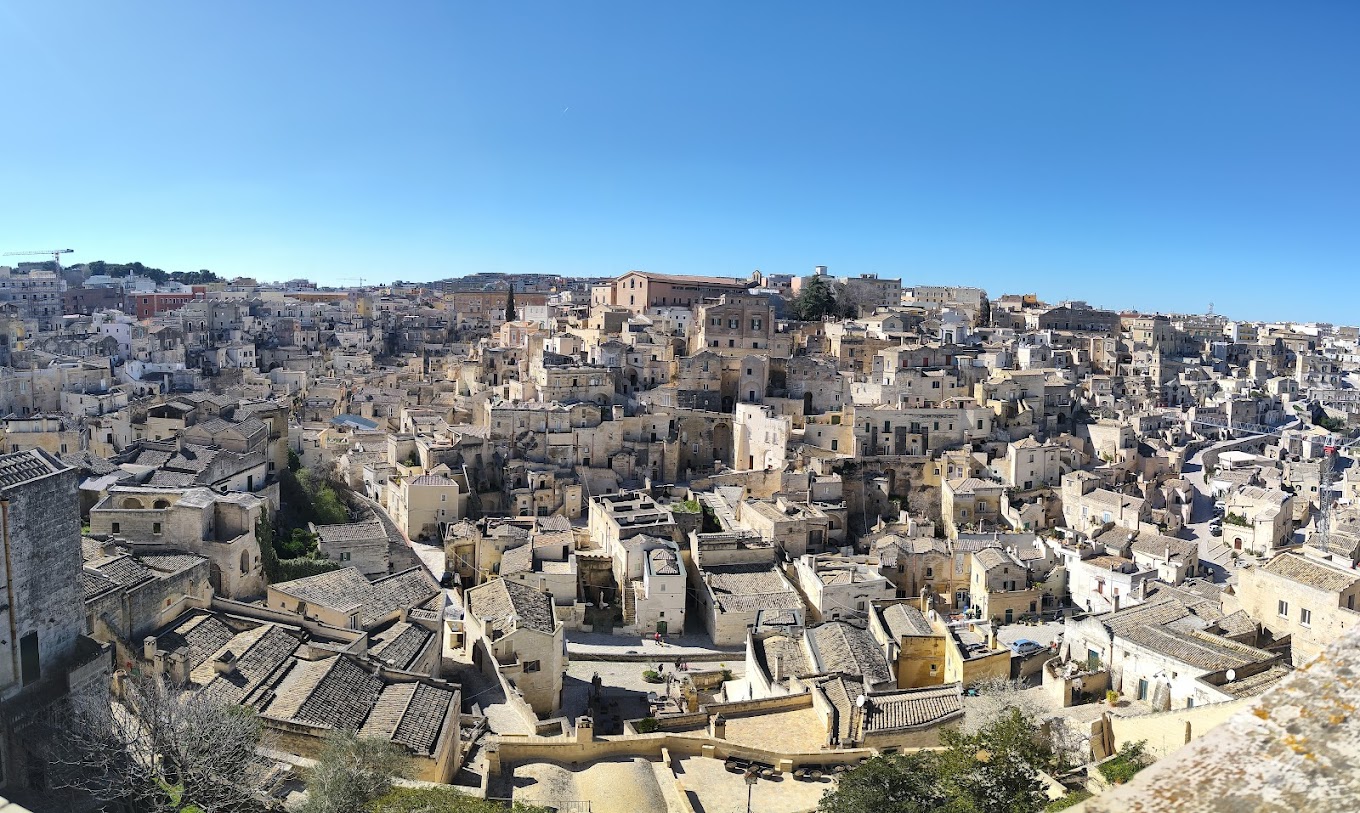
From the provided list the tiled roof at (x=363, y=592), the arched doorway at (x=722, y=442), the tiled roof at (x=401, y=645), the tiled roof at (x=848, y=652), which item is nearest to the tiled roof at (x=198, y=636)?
the tiled roof at (x=363, y=592)

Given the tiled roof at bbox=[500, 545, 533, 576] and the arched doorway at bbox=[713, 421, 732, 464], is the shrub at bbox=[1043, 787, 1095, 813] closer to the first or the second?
the tiled roof at bbox=[500, 545, 533, 576]

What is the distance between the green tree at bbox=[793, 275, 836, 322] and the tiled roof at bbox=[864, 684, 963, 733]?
3746 cm

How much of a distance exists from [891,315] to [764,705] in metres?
35.4

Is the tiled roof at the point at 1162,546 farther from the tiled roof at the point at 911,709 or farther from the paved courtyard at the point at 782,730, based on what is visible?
the paved courtyard at the point at 782,730

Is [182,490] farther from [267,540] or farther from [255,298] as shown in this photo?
[255,298]

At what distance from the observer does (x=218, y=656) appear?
45.2ft

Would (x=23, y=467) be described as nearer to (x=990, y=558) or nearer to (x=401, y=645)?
(x=401, y=645)

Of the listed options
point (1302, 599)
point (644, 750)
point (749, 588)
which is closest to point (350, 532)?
point (749, 588)

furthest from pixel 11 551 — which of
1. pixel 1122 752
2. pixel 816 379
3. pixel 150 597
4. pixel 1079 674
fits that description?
pixel 816 379

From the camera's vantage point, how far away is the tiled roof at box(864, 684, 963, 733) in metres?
14.8

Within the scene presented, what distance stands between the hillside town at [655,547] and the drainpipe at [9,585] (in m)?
0.03

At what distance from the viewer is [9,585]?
9.74 m

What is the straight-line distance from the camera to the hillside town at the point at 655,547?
1235cm

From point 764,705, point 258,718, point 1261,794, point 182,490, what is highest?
point 1261,794
